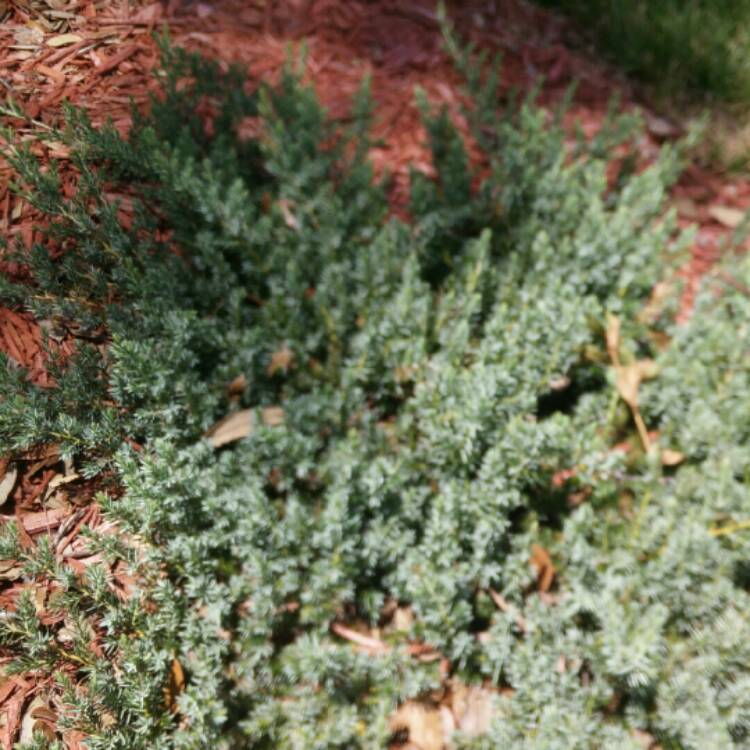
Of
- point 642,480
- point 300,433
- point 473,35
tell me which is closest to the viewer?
point 300,433

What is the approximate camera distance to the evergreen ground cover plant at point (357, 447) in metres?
1.88

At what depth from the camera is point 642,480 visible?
7.86 feet

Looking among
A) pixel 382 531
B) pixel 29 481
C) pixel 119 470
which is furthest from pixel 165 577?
pixel 382 531

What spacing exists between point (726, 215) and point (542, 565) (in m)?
2.29

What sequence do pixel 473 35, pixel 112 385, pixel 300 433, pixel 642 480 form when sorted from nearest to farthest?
pixel 112 385
pixel 300 433
pixel 642 480
pixel 473 35

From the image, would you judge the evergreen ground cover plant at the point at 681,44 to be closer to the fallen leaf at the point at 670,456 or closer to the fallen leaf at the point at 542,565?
the fallen leaf at the point at 670,456

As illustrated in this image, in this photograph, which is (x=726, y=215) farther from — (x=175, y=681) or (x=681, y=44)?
(x=175, y=681)

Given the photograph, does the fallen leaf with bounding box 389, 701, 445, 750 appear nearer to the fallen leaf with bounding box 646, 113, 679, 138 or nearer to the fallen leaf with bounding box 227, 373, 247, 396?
the fallen leaf with bounding box 227, 373, 247, 396

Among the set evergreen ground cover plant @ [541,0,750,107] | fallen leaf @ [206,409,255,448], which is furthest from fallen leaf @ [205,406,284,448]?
evergreen ground cover plant @ [541,0,750,107]

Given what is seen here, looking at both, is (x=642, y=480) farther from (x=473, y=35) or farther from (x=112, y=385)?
(x=473, y=35)

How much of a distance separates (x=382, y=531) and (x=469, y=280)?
37.7 inches

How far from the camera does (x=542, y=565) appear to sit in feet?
7.50

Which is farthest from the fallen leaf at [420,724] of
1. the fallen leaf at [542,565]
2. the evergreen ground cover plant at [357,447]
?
the fallen leaf at [542,565]

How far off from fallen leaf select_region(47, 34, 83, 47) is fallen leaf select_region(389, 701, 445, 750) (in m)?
2.49
